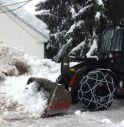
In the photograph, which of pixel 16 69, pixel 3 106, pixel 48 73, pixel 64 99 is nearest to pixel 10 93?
pixel 3 106

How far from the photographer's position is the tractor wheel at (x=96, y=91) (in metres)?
9.83

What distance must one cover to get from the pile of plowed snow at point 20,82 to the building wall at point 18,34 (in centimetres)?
538

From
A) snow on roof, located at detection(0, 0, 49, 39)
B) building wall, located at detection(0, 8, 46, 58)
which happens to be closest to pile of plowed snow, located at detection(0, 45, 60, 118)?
building wall, located at detection(0, 8, 46, 58)

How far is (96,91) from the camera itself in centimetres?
994

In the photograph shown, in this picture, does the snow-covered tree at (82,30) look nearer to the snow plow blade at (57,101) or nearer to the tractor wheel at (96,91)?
the tractor wheel at (96,91)

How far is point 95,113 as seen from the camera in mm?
9484

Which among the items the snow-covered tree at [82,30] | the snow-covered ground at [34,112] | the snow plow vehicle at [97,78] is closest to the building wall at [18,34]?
the snow-covered tree at [82,30]

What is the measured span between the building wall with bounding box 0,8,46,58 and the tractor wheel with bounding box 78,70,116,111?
38.3 ft

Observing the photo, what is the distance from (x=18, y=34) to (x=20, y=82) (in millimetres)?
10263

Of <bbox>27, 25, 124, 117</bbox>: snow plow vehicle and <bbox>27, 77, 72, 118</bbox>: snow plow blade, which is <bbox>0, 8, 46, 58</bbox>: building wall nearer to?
<bbox>27, 25, 124, 117</bbox>: snow plow vehicle

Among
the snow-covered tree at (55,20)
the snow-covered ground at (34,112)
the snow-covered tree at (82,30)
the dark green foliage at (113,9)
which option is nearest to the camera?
the snow-covered ground at (34,112)

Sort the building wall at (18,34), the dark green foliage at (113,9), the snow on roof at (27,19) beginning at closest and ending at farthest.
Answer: the dark green foliage at (113,9) → the building wall at (18,34) → the snow on roof at (27,19)

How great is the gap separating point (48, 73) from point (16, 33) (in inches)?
268

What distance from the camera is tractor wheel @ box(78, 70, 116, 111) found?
9828 millimetres
